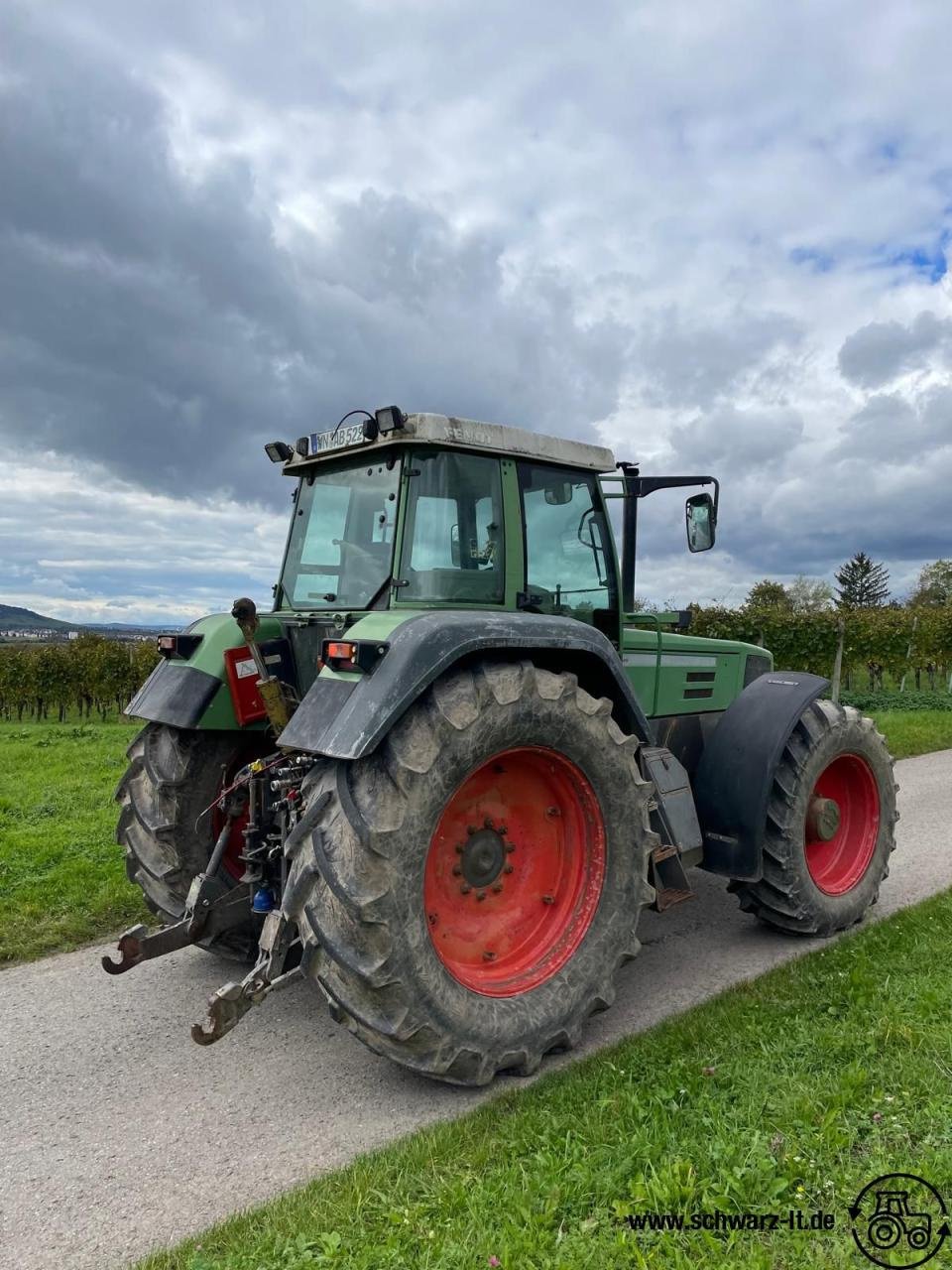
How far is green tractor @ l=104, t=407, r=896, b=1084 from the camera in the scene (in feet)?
9.81

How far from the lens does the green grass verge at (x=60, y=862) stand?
189 inches

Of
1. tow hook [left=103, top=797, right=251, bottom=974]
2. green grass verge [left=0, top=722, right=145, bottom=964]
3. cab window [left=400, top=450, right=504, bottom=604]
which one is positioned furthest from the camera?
green grass verge [left=0, top=722, right=145, bottom=964]

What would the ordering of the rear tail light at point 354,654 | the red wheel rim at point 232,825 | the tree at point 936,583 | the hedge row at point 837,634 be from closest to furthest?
the rear tail light at point 354,654
the red wheel rim at point 232,825
the hedge row at point 837,634
the tree at point 936,583

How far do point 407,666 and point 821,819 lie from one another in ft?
9.23

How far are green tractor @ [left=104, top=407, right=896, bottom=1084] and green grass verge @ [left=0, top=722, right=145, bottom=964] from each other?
0.91m

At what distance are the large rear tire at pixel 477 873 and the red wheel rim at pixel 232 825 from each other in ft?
4.38

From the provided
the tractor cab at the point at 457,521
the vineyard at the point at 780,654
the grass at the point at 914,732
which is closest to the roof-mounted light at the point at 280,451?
the tractor cab at the point at 457,521

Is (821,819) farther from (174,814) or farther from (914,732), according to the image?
(914,732)

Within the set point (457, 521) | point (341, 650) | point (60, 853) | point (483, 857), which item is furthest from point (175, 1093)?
point (60, 853)

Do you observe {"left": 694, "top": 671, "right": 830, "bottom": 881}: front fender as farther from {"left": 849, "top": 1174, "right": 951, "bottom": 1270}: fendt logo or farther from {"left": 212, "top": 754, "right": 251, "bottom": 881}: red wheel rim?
{"left": 212, "top": 754, "right": 251, "bottom": 881}: red wheel rim

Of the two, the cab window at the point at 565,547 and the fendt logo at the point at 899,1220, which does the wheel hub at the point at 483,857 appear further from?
the fendt logo at the point at 899,1220

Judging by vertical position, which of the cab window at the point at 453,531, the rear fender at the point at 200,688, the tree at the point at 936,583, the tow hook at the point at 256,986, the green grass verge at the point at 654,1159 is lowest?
the green grass verge at the point at 654,1159

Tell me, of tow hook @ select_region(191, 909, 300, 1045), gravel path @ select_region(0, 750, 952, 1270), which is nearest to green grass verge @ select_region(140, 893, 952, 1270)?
gravel path @ select_region(0, 750, 952, 1270)

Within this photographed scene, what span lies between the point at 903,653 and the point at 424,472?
1997cm
